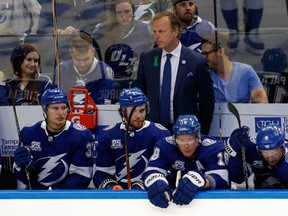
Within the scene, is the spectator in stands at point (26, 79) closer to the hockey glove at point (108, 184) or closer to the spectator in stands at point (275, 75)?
the hockey glove at point (108, 184)

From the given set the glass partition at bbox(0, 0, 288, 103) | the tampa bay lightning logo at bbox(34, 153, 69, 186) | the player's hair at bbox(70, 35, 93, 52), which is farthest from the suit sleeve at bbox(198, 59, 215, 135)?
the tampa bay lightning logo at bbox(34, 153, 69, 186)

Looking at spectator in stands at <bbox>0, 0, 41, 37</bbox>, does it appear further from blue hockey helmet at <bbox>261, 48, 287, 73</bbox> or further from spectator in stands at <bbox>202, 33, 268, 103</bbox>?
blue hockey helmet at <bbox>261, 48, 287, 73</bbox>

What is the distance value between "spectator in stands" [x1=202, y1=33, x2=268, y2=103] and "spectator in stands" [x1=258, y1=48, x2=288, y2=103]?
0.06 meters

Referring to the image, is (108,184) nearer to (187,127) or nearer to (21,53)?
(187,127)

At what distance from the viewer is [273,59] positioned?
26.3 feet

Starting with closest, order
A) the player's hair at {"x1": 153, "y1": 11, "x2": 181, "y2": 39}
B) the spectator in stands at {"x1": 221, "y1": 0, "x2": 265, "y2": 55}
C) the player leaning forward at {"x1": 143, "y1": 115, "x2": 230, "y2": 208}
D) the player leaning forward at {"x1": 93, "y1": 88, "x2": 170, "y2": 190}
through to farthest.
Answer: the player leaning forward at {"x1": 143, "y1": 115, "x2": 230, "y2": 208}, the player leaning forward at {"x1": 93, "y1": 88, "x2": 170, "y2": 190}, the player's hair at {"x1": 153, "y1": 11, "x2": 181, "y2": 39}, the spectator in stands at {"x1": 221, "y1": 0, "x2": 265, "y2": 55}

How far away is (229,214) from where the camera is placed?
5.92m

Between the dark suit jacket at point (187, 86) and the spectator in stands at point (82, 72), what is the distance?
19.5 inches

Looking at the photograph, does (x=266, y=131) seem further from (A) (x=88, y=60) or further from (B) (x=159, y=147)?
(A) (x=88, y=60)

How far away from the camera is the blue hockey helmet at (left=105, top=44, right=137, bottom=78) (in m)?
8.19

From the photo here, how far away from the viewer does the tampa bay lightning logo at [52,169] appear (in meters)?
7.32

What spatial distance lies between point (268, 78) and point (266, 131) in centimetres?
139

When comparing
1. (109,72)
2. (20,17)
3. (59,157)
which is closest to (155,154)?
(59,157)

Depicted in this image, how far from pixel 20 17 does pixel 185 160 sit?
85.3 inches
